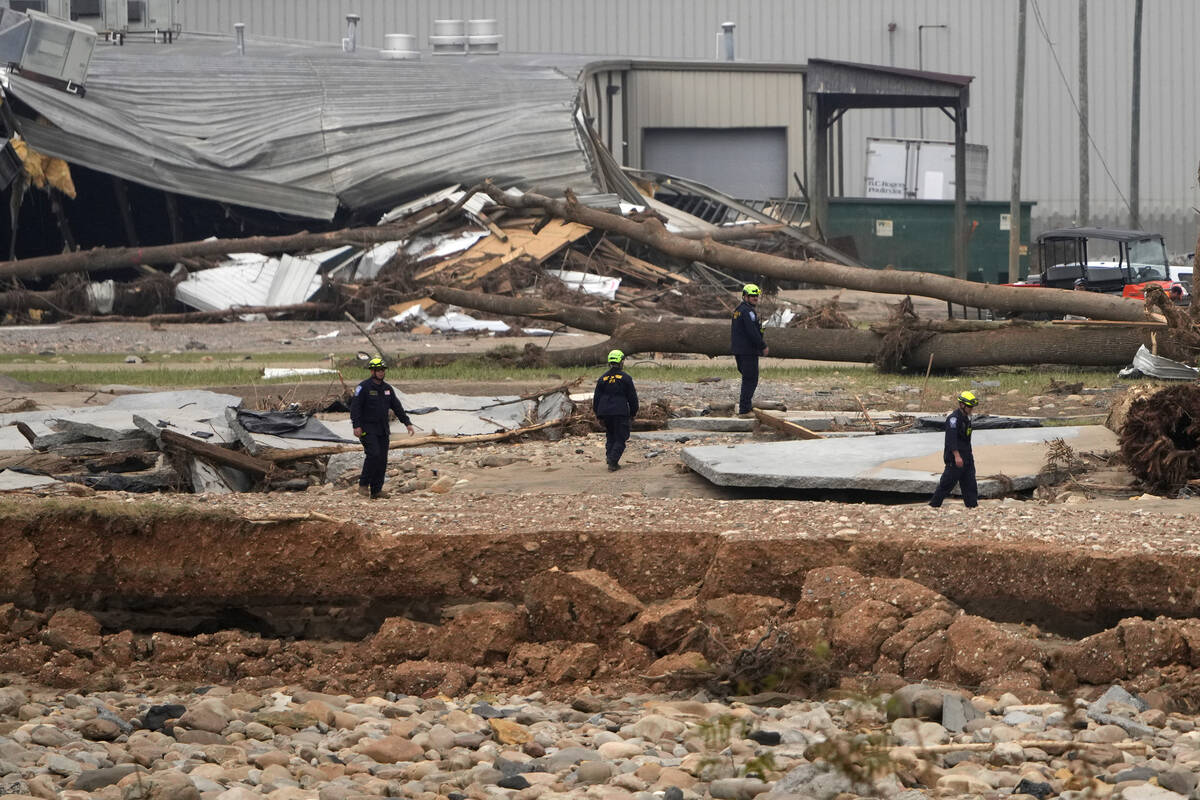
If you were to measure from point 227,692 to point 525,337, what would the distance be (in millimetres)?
16566

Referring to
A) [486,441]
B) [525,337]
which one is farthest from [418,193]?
[486,441]

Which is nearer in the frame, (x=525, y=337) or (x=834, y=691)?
(x=834, y=691)

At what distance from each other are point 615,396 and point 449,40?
28.8 m

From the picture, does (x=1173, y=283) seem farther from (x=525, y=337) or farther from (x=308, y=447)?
(x=308, y=447)

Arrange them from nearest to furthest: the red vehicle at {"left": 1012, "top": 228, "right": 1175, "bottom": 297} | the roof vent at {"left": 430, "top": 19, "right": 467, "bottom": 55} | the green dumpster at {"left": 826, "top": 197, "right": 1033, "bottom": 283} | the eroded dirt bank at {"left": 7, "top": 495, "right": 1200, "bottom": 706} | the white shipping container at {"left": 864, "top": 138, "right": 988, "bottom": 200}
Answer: the eroded dirt bank at {"left": 7, "top": 495, "right": 1200, "bottom": 706} < the red vehicle at {"left": 1012, "top": 228, "right": 1175, "bottom": 297} < the green dumpster at {"left": 826, "top": 197, "right": 1033, "bottom": 283} < the roof vent at {"left": 430, "top": 19, "right": 467, "bottom": 55} < the white shipping container at {"left": 864, "top": 138, "right": 988, "bottom": 200}

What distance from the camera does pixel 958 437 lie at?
9414mm

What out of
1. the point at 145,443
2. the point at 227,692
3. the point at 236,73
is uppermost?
the point at 236,73

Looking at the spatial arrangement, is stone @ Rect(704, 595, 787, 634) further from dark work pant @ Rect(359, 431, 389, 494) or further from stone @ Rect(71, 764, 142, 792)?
dark work pant @ Rect(359, 431, 389, 494)

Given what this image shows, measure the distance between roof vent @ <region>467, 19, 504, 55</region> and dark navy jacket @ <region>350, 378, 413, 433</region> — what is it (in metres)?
28.7

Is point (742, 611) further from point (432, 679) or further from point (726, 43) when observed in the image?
point (726, 43)

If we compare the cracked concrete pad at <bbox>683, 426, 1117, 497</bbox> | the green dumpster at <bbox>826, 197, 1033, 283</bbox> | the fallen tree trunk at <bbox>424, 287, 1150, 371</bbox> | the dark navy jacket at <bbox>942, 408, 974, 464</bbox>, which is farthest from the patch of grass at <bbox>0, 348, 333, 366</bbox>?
the green dumpster at <bbox>826, 197, 1033, 283</bbox>

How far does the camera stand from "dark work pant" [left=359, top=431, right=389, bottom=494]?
10.8 m

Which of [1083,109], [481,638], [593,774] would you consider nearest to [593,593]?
[481,638]

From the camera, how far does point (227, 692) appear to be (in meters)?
8.07
